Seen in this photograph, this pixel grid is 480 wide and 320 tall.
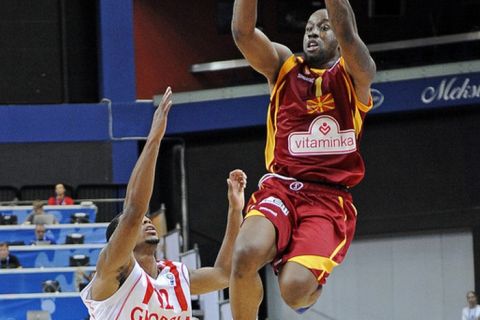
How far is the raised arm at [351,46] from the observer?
22.0ft

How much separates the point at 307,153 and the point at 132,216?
1294 millimetres

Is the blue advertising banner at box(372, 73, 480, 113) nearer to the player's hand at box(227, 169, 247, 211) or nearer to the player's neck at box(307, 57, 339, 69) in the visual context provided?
the player's neck at box(307, 57, 339, 69)

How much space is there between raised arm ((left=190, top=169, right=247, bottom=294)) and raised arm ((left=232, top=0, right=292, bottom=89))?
68 cm

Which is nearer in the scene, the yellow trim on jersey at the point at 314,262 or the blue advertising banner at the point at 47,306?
→ the yellow trim on jersey at the point at 314,262

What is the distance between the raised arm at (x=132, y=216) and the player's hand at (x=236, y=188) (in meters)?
0.88

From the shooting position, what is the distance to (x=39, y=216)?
17953mm

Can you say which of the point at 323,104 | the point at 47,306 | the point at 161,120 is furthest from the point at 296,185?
the point at 47,306

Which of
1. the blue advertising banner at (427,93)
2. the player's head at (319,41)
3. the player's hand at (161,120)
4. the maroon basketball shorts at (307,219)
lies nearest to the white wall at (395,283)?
the blue advertising banner at (427,93)

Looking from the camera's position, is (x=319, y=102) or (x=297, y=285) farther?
(x=319, y=102)

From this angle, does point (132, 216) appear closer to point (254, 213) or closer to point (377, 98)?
point (254, 213)

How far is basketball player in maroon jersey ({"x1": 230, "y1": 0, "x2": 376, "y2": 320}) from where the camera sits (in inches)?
267

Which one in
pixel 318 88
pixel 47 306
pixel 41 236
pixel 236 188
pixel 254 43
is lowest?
pixel 47 306

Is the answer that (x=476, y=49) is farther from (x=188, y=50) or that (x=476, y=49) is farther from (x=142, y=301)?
(x=142, y=301)

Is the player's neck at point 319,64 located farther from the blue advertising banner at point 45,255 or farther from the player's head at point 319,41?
the blue advertising banner at point 45,255
